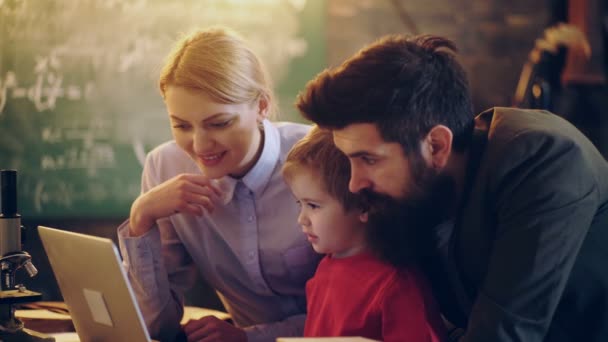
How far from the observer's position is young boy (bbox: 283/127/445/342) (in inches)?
75.1

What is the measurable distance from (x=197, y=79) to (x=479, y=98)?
8.15ft

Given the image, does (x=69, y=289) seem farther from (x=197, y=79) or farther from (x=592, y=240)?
(x=592, y=240)

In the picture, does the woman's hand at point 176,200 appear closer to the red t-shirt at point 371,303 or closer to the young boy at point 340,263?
the young boy at point 340,263

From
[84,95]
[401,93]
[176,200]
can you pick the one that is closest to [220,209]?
[176,200]

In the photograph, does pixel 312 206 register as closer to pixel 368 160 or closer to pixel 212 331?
pixel 368 160

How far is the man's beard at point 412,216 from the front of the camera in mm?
1821

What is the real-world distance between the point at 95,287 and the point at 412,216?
71 centimetres

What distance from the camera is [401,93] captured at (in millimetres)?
1792

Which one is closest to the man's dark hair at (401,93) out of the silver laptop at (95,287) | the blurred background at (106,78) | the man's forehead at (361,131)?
the man's forehead at (361,131)

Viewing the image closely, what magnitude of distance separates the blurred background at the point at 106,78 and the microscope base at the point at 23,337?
1.42m

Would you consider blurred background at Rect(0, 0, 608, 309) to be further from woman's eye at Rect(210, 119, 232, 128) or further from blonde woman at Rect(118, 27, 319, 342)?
woman's eye at Rect(210, 119, 232, 128)

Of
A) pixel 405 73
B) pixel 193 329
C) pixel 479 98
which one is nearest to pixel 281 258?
pixel 193 329

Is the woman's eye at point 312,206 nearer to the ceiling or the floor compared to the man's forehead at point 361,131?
nearer to the floor

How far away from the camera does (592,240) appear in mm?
1733
